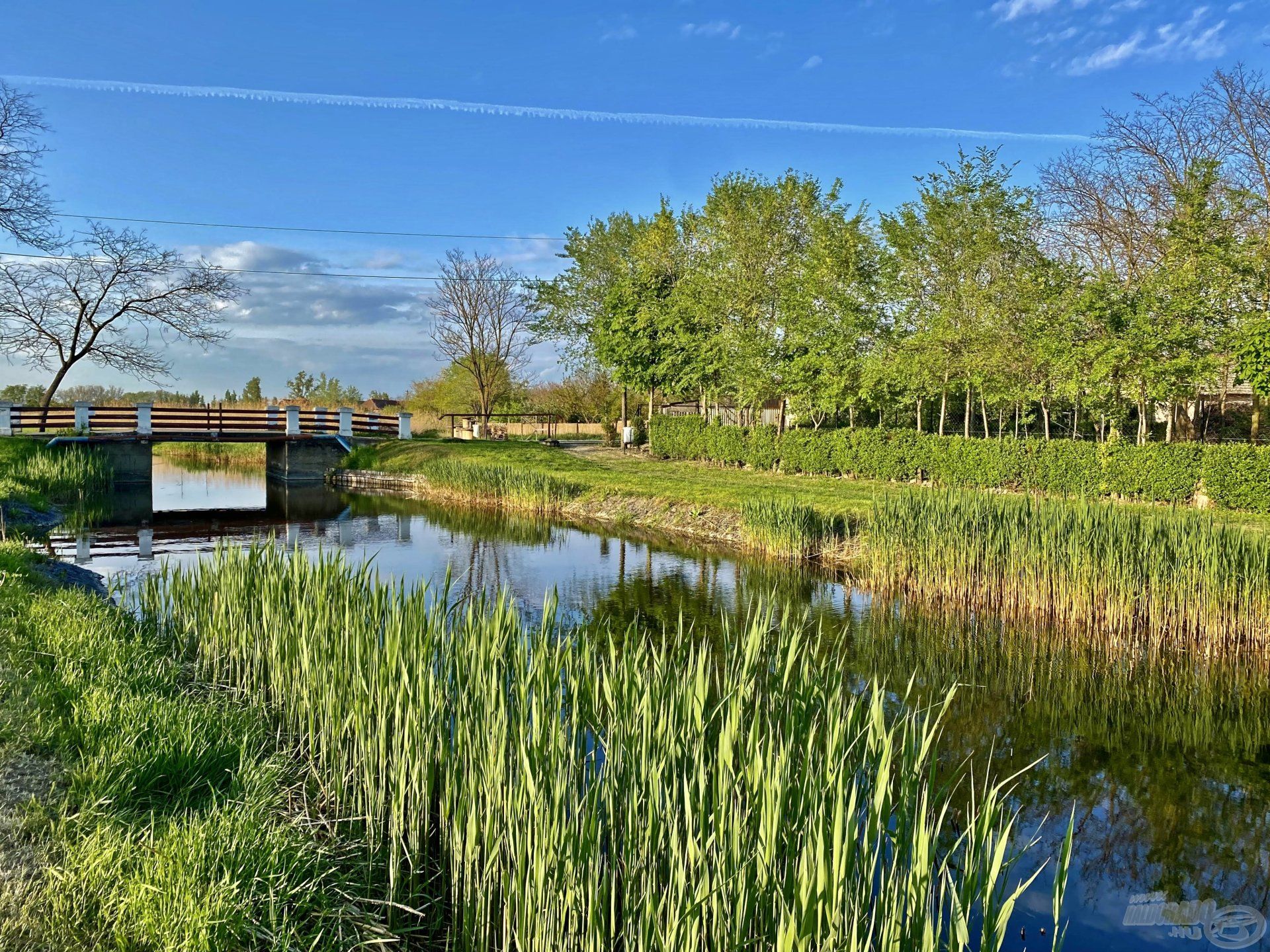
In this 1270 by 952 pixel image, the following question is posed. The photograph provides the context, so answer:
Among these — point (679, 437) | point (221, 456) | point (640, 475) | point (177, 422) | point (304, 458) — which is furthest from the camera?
point (221, 456)

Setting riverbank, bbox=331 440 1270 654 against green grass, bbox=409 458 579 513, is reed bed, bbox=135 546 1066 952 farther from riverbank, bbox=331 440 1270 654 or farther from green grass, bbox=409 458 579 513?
green grass, bbox=409 458 579 513

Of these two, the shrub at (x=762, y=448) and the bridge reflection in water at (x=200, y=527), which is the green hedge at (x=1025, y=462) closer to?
the shrub at (x=762, y=448)

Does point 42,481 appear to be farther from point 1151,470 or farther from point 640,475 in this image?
point 1151,470

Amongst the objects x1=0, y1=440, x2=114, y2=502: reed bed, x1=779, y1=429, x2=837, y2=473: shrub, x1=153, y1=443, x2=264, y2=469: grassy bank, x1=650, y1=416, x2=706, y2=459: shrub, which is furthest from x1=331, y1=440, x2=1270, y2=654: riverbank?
x1=153, y1=443, x2=264, y2=469: grassy bank

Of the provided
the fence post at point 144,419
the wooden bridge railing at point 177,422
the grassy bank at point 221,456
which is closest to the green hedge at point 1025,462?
the wooden bridge railing at point 177,422

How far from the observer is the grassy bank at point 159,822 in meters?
2.77

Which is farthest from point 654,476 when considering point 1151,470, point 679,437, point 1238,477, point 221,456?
point 221,456

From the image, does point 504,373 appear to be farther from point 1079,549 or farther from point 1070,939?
point 1070,939

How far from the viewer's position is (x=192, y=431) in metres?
26.0

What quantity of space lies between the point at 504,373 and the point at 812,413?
18161 mm

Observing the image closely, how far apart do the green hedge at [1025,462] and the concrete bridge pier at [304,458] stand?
13.1m

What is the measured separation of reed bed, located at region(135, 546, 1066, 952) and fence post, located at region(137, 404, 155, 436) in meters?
23.2

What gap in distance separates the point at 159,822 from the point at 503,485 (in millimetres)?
16755

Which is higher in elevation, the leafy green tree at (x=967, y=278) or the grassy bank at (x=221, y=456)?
the leafy green tree at (x=967, y=278)
